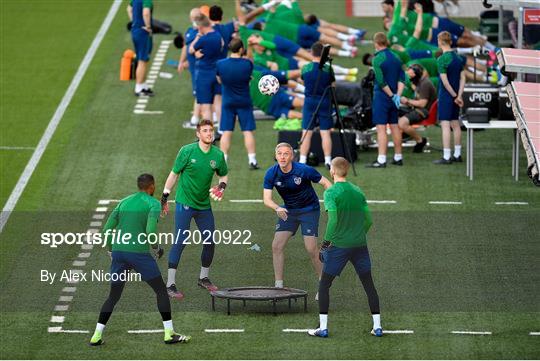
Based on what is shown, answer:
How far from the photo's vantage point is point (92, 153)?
2691 centimetres

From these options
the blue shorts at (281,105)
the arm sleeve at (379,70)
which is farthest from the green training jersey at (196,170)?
the blue shorts at (281,105)

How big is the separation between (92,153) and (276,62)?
4.96 m

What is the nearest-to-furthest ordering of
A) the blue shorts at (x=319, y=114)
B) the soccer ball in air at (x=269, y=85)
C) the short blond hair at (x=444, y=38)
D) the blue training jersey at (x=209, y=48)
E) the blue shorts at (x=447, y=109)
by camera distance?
1. the soccer ball in air at (x=269, y=85)
2. the blue shorts at (x=319, y=114)
3. the short blond hair at (x=444, y=38)
4. the blue shorts at (x=447, y=109)
5. the blue training jersey at (x=209, y=48)

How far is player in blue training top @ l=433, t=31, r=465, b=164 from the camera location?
25672 millimetres

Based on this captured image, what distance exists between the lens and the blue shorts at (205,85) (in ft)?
87.9

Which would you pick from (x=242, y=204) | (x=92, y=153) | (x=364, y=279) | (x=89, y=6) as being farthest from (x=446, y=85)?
(x=89, y=6)

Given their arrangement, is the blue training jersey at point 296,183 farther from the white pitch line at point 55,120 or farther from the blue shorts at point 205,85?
the blue shorts at point 205,85

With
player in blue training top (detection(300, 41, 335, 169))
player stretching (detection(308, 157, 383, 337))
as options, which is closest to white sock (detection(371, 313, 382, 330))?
player stretching (detection(308, 157, 383, 337))

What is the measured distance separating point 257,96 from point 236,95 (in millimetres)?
3083

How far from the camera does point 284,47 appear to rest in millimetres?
30781

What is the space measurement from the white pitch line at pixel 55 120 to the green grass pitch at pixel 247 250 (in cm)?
14

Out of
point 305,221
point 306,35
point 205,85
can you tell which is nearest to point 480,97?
point 205,85

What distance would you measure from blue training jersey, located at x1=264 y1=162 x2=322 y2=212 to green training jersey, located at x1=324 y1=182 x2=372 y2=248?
119 centimetres

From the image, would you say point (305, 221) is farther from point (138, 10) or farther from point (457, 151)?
point (138, 10)
